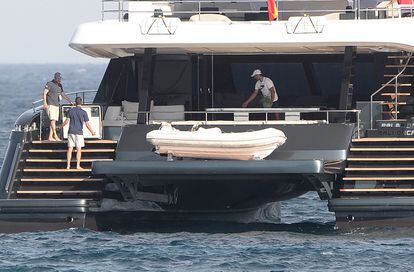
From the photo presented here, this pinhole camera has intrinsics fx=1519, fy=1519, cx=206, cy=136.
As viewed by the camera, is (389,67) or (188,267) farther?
(389,67)

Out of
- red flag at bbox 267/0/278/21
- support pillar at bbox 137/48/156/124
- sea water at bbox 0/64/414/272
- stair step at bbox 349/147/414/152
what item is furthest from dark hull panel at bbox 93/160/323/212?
red flag at bbox 267/0/278/21

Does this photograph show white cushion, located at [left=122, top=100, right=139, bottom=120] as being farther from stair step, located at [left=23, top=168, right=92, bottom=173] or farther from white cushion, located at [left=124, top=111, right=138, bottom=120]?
stair step, located at [left=23, top=168, right=92, bottom=173]

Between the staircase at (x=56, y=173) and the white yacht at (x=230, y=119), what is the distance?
0.02m

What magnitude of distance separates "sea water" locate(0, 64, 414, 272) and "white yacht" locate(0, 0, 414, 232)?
0.41m

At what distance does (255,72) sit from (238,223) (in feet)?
7.25

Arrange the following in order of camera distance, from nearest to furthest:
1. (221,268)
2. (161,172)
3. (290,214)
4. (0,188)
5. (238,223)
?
(221,268), (161,172), (0,188), (238,223), (290,214)

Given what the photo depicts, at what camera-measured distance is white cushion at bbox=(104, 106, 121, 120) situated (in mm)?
22094

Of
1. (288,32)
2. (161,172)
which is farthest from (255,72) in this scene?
(161,172)

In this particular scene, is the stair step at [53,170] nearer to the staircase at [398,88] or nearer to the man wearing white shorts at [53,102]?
the man wearing white shorts at [53,102]

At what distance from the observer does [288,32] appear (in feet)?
68.2

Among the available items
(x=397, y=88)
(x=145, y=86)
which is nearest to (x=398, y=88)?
(x=397, y=88)

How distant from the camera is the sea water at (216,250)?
698 inches

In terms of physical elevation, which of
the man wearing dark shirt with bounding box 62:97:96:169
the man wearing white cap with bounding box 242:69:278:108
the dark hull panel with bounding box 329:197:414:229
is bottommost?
the dark hull panel with bounding box 329:197:414:229

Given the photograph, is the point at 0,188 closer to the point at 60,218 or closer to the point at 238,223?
the point at 60,218
